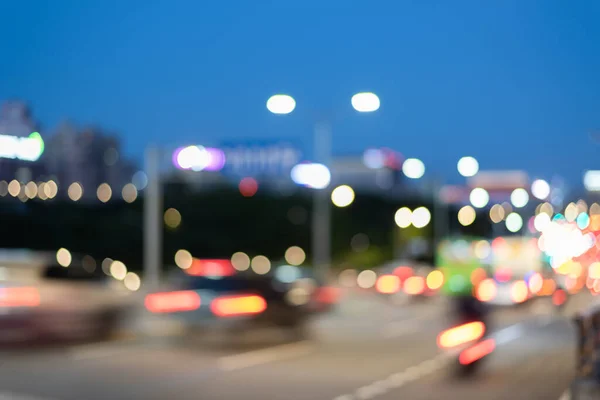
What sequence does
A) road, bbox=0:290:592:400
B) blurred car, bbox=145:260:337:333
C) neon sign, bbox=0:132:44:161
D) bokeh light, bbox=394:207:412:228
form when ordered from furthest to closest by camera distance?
bokeh light, bbox=394:207:412:228 < blurred car, bbox=145:260:337:333 < neon sign, bbox=0:132:44:161 < road, bbox=0:290:592:400

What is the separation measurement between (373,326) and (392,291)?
11.8 m

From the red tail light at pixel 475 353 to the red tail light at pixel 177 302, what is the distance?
601 cm

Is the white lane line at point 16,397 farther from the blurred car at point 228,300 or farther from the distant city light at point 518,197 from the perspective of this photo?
the distant city light at point 518,197

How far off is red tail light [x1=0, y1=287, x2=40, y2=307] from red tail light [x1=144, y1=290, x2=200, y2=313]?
8.81 feet

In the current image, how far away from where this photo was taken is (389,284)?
37125 mm

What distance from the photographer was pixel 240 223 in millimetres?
72000

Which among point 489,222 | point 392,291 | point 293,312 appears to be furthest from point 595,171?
point 489,222

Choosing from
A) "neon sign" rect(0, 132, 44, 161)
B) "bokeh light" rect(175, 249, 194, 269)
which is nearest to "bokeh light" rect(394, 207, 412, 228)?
"bokeh light" rect(175, 249, 194, 269)

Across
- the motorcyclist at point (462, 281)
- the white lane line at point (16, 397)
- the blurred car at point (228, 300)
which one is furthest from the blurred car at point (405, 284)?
the white lane line at point (16, 397)

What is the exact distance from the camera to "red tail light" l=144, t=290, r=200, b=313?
18.4 meters

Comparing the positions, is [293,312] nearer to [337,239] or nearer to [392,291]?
[392,291]

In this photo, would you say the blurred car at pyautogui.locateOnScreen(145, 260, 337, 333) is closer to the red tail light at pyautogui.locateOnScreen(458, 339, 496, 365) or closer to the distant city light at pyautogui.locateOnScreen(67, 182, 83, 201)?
the red tail light at pyautogui.locateOnScreen(458, 339, 496, 365)

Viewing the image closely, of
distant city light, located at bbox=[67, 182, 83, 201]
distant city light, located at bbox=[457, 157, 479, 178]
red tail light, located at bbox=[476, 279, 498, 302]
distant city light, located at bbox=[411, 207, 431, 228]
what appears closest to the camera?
red tail light, located at bbox=[476, 279, 498, 302]

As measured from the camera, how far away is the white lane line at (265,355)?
15.8 m
